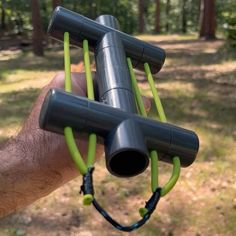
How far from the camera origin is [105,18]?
4.77 ft

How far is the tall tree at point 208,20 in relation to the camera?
56.0ft

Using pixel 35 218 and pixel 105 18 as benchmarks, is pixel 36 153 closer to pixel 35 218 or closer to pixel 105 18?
pixel 105 18

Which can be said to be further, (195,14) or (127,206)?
(195,14)

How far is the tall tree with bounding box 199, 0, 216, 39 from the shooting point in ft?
56.0

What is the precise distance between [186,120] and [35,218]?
3685 mm

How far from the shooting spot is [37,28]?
1560 cm

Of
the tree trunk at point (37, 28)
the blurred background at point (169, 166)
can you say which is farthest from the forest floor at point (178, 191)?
the tree trunk at point (37, 28)

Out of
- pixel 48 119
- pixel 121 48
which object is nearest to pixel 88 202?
pixel 48 119

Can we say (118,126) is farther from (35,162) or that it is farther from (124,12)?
(124,12)

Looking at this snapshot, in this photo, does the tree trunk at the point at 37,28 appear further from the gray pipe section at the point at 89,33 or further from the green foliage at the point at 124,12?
the green foliage at the point at 124,12

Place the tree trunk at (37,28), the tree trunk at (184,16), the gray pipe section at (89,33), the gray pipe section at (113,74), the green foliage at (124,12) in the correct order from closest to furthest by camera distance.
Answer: the gray pipe section at (113,74) < the gray pipe section at (89,33) < the tree trunk at (37,28) < the green foliage at (124,12) < the tree trunk at (184,16)

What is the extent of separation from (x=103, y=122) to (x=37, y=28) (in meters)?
15.2

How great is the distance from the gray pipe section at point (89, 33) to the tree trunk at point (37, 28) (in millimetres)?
13959

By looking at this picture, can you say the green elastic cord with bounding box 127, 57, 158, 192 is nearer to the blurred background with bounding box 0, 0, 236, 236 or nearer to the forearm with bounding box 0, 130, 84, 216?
the forearm with bounding box 0, 130, 84, 216
